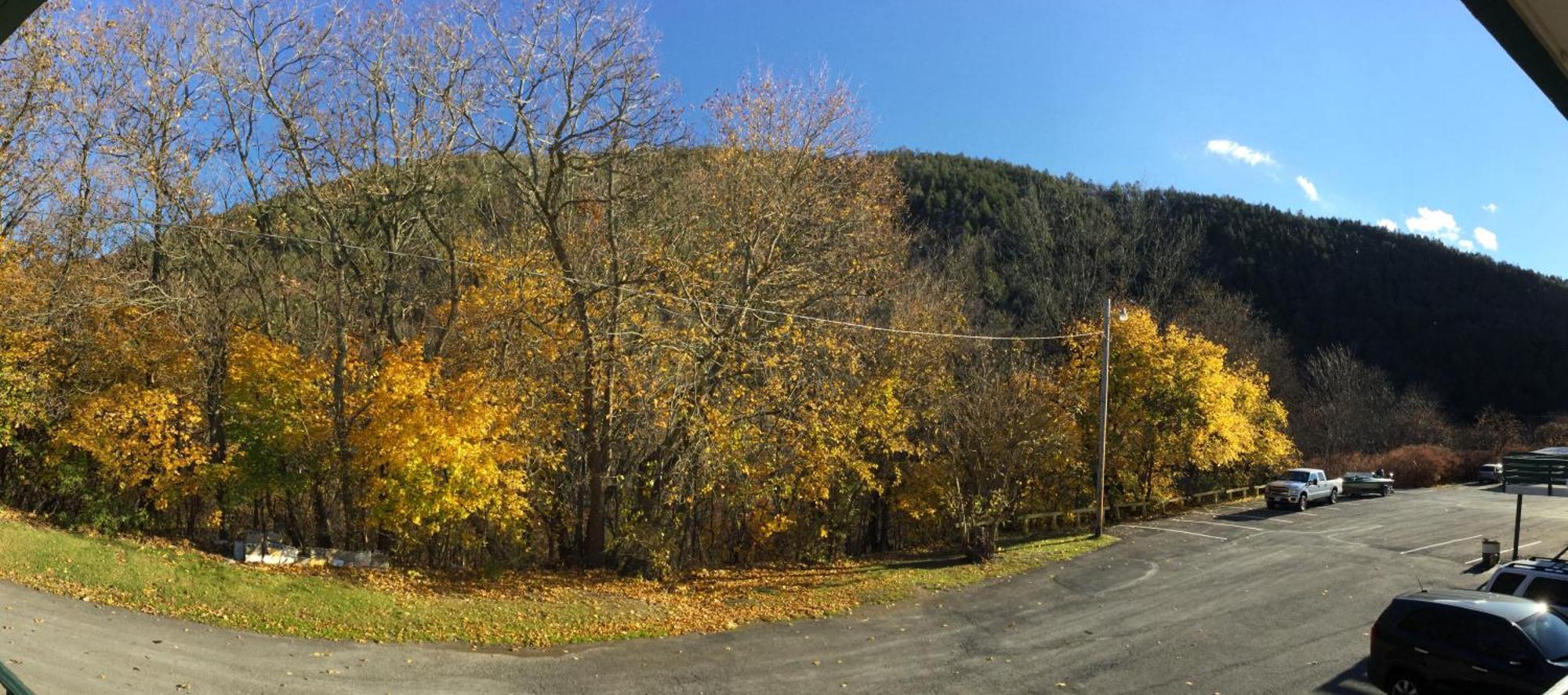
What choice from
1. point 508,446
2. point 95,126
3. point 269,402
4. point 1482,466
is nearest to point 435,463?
point 508,446

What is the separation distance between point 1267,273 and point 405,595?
101522 millimetres

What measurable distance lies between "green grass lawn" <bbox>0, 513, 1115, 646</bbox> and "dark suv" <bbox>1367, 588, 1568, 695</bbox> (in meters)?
10.1

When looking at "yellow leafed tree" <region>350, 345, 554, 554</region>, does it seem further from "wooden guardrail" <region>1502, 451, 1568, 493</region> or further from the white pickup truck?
the white pickup truck

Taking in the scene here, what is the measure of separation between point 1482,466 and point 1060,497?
118ft

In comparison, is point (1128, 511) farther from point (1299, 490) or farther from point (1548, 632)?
point (1548, 632)

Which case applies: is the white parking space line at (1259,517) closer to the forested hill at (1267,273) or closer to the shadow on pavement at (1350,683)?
the forested hill at (1267,273)

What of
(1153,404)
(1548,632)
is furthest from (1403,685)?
(1153,404)

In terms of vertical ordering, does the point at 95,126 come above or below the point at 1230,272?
below

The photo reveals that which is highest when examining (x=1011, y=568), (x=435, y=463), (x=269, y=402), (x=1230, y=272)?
(x=1230, y=272)

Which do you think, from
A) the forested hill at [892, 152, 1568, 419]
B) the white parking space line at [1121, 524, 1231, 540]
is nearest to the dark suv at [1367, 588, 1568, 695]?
the white parking space line at [1121, 524, 1231, 540]

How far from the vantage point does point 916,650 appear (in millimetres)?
15414

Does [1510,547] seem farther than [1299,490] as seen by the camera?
No

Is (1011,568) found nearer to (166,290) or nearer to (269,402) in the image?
(269,402)

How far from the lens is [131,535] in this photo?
1908cm
